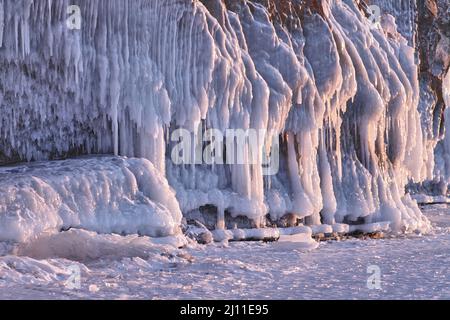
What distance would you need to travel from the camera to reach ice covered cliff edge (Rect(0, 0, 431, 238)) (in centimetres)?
1196

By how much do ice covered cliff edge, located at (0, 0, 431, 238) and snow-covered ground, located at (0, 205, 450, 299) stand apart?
0.71m

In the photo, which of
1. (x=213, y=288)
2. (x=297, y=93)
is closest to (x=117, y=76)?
(x=297, y=93)

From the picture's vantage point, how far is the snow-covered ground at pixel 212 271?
8250 mm

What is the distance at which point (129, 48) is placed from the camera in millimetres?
12734

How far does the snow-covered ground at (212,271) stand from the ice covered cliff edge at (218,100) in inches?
27.9

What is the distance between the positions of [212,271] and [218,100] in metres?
4.41
